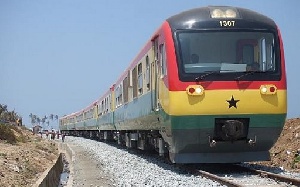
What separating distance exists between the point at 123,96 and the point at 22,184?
9215 mm

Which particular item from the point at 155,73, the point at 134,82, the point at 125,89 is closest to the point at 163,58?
the point at 155,73

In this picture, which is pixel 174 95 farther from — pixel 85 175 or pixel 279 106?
pixel 85 175

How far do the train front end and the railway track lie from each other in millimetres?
402

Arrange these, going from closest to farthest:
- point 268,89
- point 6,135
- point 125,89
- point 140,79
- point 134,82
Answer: point 268,89, point 140,79, point 134,82, point 125,89, point 6,135

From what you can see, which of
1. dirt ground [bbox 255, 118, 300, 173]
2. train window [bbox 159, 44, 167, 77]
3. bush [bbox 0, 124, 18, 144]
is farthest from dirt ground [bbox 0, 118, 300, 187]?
bush [bbox 0, 124, 18, 144]

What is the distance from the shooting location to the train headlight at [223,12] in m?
10.7

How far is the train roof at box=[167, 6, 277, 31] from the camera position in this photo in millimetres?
10562

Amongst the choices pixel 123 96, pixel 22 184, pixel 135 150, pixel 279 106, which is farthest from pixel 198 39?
pixel 135 150

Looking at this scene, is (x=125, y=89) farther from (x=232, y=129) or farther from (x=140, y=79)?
(x=232, y=129)

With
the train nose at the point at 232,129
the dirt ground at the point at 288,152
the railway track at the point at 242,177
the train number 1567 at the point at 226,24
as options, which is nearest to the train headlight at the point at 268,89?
the train nose at the point at 232,129

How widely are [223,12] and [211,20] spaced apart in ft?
1.33

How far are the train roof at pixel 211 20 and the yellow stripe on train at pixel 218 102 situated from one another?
1.48 metres

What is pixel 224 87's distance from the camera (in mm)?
10078

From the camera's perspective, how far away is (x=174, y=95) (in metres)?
10.1
